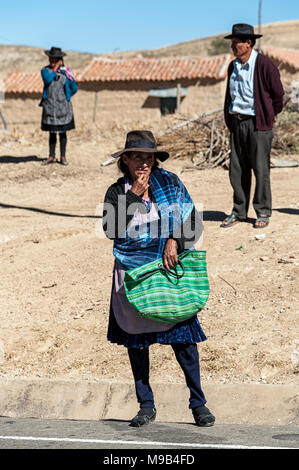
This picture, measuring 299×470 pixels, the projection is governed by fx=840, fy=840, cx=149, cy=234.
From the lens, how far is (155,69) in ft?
91.1

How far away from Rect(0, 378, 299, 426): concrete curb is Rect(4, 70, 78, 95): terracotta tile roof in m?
22.2

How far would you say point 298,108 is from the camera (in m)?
18.1

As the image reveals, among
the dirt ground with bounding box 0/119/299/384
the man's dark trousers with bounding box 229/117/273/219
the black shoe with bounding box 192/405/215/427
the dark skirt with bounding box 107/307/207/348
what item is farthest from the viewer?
the man's dark trousers with bounding box 229/117/273/219

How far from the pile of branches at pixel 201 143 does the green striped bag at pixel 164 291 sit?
9447 millimetres

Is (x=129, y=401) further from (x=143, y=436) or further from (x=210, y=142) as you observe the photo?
(x=210, y=142)

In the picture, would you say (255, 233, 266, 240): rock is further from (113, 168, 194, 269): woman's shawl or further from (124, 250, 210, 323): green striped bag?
(124, 250, 210, 323): green striped bag

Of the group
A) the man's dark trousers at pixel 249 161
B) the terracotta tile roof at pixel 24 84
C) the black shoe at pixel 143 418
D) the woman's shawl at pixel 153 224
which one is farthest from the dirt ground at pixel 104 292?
the terracotta tile roof at pixel 24 84

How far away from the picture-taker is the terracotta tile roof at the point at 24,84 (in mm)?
27578

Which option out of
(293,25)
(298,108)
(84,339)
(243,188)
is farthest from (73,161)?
(293,25)

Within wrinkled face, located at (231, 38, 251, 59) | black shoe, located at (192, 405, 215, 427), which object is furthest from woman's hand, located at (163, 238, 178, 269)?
wrinkled face, located at (231, 38, 251, 59)

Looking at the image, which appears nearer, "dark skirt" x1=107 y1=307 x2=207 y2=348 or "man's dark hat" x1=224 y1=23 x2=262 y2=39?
"dark skirt" x1=107 y1=307 x2=207 y2=348

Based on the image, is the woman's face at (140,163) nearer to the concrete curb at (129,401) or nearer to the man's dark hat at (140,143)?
the man's dark hat at (140,143)

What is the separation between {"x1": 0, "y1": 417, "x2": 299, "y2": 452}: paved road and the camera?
443 cm
